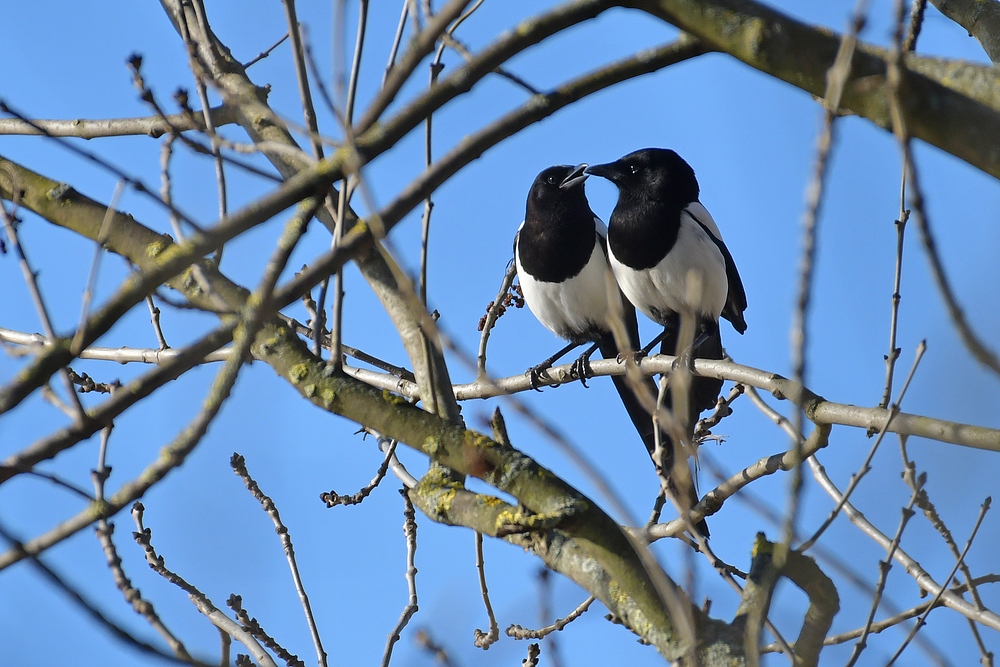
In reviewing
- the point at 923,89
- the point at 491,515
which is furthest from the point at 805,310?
the point at 491,515

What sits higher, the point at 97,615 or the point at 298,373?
the point at 298,373

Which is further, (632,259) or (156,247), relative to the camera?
(632,259)

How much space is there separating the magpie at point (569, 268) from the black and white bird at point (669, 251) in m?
0.22

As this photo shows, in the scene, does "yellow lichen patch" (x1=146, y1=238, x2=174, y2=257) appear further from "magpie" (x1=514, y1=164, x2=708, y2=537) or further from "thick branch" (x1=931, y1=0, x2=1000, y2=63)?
"magpie" (x1=514, y1=164, x2=708, y2=537)

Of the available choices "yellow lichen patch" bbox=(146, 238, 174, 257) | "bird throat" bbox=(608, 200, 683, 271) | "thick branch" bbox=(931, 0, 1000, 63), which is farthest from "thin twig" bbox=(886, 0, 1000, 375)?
"bird throat" bbox=(608, 200, 683, 271)

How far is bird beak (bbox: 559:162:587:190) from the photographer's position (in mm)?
5457

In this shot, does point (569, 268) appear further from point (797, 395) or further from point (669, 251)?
point (797, 395)

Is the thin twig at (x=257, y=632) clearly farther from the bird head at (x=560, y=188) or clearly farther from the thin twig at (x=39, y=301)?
the bird head at (x=560, y=188)

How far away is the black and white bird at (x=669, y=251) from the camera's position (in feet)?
15.9

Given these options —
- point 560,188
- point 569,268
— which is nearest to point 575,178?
point 560,188

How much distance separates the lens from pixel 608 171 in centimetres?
521

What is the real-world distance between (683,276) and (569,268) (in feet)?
2.48

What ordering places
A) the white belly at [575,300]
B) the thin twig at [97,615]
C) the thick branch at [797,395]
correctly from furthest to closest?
the white belly at [575,300] < the thick branch at [797,395] < the thin twig at [97,615]

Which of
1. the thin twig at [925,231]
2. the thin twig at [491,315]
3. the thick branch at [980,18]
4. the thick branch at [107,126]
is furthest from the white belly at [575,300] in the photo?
the thin twig at [925,231]
